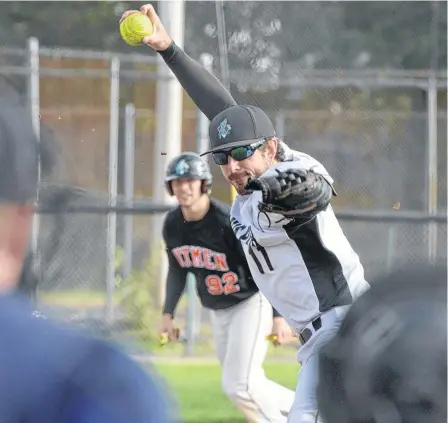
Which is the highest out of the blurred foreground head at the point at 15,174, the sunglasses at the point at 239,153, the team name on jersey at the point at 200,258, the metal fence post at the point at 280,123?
the metal fence post at the point at 280,123

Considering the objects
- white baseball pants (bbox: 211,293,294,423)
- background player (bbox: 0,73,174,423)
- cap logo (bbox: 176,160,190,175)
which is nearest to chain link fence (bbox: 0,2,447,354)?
cap logo (bbox: 176,160,190,175)

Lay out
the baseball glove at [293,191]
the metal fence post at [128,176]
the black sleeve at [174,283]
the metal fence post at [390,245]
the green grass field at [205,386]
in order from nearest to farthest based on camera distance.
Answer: the baseball glove at [293,191]
the black sleeve at [174,283]
the green grass field at [205,386]
the metal fence post at [390,245]
the metal fence post at [128,176]

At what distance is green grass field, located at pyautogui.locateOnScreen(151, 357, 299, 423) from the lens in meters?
6.88

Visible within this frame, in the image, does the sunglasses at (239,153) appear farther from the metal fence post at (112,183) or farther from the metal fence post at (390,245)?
the metal fence post at (390,245)

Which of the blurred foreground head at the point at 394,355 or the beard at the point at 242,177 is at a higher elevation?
the beard at the point at 242,177

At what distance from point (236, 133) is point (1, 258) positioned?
263 centimetres

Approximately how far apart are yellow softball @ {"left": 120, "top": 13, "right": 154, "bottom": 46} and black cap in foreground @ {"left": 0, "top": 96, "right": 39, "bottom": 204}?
11.1 feet

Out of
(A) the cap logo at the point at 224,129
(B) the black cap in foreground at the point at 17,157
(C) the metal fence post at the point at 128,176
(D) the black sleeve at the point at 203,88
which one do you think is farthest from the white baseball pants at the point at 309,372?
(C) the metal fence post at the point at 128,176

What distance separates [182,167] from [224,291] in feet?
3.11

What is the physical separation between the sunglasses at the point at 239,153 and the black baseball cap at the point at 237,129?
2cm

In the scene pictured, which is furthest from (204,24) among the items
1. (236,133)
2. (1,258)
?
(1,258)

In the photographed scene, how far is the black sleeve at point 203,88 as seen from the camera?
4.68 meters

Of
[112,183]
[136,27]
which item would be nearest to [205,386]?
[112,183]

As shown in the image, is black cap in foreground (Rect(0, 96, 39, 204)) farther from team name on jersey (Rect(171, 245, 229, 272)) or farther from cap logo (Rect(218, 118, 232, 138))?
team name on jersey (Rect(171, 245, 229, 272))
